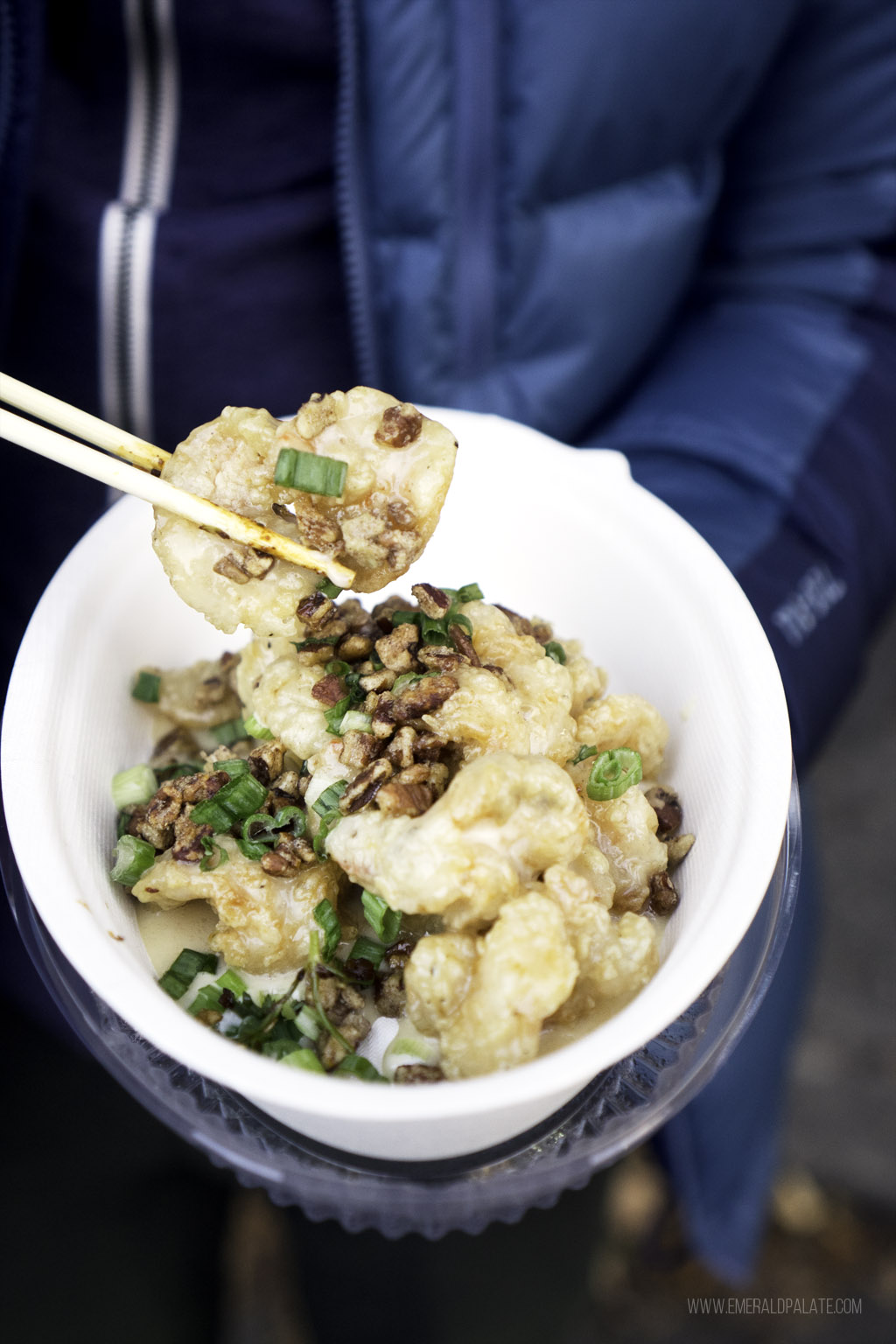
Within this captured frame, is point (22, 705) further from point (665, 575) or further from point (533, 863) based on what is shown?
point (665, 575)

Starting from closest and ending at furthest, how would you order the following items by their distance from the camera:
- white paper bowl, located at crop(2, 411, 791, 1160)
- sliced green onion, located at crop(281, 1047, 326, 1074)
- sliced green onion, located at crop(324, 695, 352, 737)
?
white paper bowl, located at crop(2, 411, 791, 1160) < sliced green onion, located at crop(281, 1047, 326, 1074) < sliced green onion, located at crop(324, 695, 352, 737)

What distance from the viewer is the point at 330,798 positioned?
1508mm

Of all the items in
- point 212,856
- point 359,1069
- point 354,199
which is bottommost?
point 359,1069

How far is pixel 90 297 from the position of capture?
2.22 meters

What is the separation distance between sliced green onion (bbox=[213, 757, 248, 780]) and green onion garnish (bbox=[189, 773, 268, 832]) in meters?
0.03

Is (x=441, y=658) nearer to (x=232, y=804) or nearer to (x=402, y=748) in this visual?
(x=402, y=748)

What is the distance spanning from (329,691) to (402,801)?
275mm

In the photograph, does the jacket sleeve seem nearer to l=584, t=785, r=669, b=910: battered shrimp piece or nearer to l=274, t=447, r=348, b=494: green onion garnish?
l=584, t=785, r=669, b=910: battered shrimp piece

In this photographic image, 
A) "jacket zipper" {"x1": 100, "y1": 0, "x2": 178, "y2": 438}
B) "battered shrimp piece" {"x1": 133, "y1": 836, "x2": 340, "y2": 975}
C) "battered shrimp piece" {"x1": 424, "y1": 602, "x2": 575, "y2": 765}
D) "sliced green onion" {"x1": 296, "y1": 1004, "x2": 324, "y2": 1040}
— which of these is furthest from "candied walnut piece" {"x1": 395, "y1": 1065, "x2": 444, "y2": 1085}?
"jacket zipper" {"x1": 100, "y1": 0, "x2": 178, "y2": 438}

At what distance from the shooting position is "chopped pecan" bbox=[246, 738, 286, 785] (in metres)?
1.61

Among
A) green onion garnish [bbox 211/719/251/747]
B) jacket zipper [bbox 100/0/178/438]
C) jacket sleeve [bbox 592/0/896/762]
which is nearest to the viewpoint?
green onion garnish [bbox 211/719/251/747]

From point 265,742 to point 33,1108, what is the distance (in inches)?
49.5

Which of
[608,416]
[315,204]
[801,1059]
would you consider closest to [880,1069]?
[801,1059]

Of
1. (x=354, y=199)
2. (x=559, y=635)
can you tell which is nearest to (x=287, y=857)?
(x=559, y=635)
